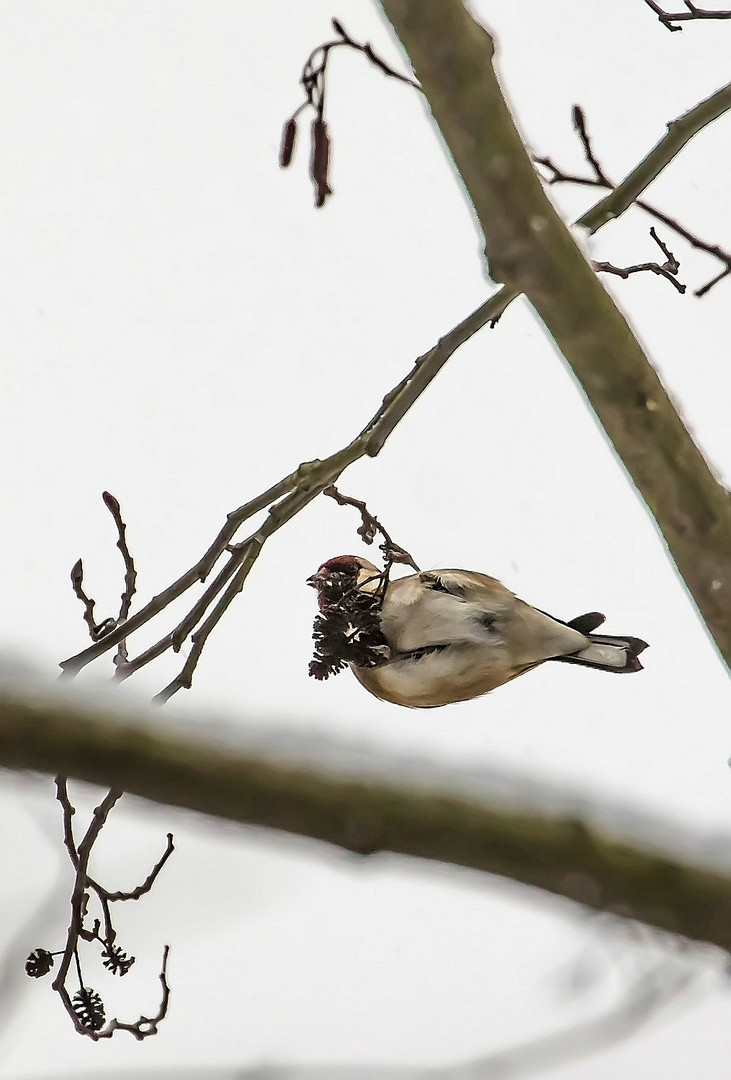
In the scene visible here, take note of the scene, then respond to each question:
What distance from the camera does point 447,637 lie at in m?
1.86

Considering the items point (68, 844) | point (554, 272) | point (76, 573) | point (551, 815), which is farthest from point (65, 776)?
point (76, 573)

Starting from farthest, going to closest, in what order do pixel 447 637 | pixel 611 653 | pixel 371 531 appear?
pixel 611 653 < pixel 447 637 < pixel 371 531

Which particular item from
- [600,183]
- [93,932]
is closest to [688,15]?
[600,183]

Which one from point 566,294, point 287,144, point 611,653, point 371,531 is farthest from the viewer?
point 611,653

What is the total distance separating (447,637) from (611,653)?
387 mm

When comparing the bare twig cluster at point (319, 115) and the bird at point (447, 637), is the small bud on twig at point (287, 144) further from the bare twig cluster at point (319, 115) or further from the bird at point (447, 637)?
the bird at point (447, 637)

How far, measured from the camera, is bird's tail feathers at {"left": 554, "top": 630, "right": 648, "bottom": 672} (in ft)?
6.72

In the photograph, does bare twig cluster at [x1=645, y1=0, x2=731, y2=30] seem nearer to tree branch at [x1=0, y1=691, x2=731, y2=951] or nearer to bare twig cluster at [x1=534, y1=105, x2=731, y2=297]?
bare twig cluster at [x1=534, y1=105, x2=731, y2=297]

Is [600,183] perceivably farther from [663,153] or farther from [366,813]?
[366,813]

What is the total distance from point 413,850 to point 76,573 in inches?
51.2

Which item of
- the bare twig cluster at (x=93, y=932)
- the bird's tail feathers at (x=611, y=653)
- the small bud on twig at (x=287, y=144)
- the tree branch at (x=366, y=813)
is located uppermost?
the small bud on twig at (x=287, y=144)

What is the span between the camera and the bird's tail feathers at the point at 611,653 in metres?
2.05

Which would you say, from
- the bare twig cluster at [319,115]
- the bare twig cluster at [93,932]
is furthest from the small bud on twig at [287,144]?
the bare twig cluster at [93,932]

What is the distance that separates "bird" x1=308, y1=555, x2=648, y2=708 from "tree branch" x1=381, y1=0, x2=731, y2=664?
75 cm
